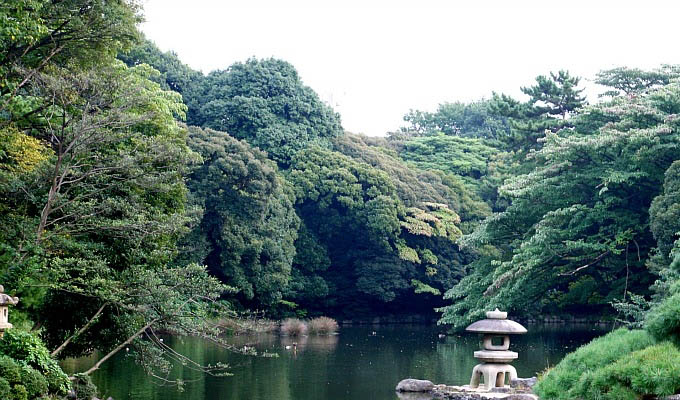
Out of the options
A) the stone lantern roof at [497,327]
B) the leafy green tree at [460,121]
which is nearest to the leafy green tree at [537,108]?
the stone lantern roof at [497,327]

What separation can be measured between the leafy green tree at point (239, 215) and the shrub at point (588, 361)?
17665 millimetres

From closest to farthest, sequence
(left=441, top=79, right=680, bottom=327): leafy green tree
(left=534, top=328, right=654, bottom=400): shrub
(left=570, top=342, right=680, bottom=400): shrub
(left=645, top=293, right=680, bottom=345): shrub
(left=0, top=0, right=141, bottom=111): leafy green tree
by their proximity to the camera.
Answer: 1. (left=570, top=342, right=680, bottom=400): shrub
2. (left=645, top=293, right=680, bottom=345): shrub
3. (left=534, top=328, right=654, bottom=400): shrub
4. (left=0, top=0, right=141, bottom=111): leafy green tree
5. (left=441, top=79, right=680, bottom=327): leafy green tree

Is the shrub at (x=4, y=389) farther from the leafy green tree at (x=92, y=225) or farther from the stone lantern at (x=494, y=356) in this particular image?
the stone lantern at (x=494, y=356)

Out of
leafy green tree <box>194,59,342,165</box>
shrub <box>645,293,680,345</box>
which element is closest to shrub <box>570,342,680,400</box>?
shrub <box>645,293,680,345</box>

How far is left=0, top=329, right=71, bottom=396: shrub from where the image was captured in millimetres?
9469

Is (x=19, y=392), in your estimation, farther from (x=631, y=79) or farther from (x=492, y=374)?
(x=631, y=79)

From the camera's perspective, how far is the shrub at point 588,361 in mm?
7489

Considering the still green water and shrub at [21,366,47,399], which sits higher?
shrub at [21,366,47,399]

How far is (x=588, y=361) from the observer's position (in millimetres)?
7797

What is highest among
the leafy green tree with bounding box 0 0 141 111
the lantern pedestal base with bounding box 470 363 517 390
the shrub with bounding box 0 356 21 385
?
the leafy green tree with bounding box 0 0 141 111

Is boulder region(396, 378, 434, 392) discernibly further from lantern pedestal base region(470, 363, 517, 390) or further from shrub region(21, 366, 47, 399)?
shrub region(21, 366, 47, 399)

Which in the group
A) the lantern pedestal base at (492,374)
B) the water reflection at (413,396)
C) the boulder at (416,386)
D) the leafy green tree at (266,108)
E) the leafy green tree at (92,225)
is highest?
the leafy green tree at (266,108)

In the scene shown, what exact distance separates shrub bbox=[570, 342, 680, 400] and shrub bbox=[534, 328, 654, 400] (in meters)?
0.30

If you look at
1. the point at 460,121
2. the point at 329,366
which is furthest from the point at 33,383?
the point at 460,121
